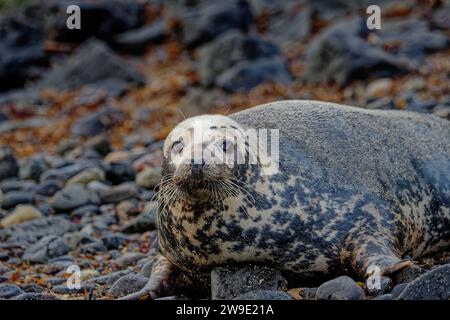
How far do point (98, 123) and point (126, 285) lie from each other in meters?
8.57

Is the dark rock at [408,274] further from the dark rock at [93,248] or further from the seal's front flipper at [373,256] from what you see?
the dark rock at [93,248]

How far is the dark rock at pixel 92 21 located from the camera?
20.5m

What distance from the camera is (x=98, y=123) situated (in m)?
13.9

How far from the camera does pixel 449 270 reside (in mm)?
4164

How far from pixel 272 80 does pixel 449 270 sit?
10486 millimetres

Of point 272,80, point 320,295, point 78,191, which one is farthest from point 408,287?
point 272,80

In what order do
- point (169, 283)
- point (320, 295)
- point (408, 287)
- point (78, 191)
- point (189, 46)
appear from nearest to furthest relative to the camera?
point (408, 287) < point (320, 295) < point (169, 283) < point (78, 191) < point (189, 46)

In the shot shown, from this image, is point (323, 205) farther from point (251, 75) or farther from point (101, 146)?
point (251, 75)

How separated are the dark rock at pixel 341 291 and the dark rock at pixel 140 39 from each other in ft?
52.8

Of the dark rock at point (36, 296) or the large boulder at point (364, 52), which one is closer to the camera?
the dark rock at point (36, 296)

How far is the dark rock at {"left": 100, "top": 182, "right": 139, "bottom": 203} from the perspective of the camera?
8773mm

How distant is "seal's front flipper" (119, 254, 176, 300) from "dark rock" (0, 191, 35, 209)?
4027mm

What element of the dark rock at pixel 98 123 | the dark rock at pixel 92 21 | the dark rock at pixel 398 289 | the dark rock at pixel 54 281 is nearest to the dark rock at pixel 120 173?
the dark rock at pixel 54 281
